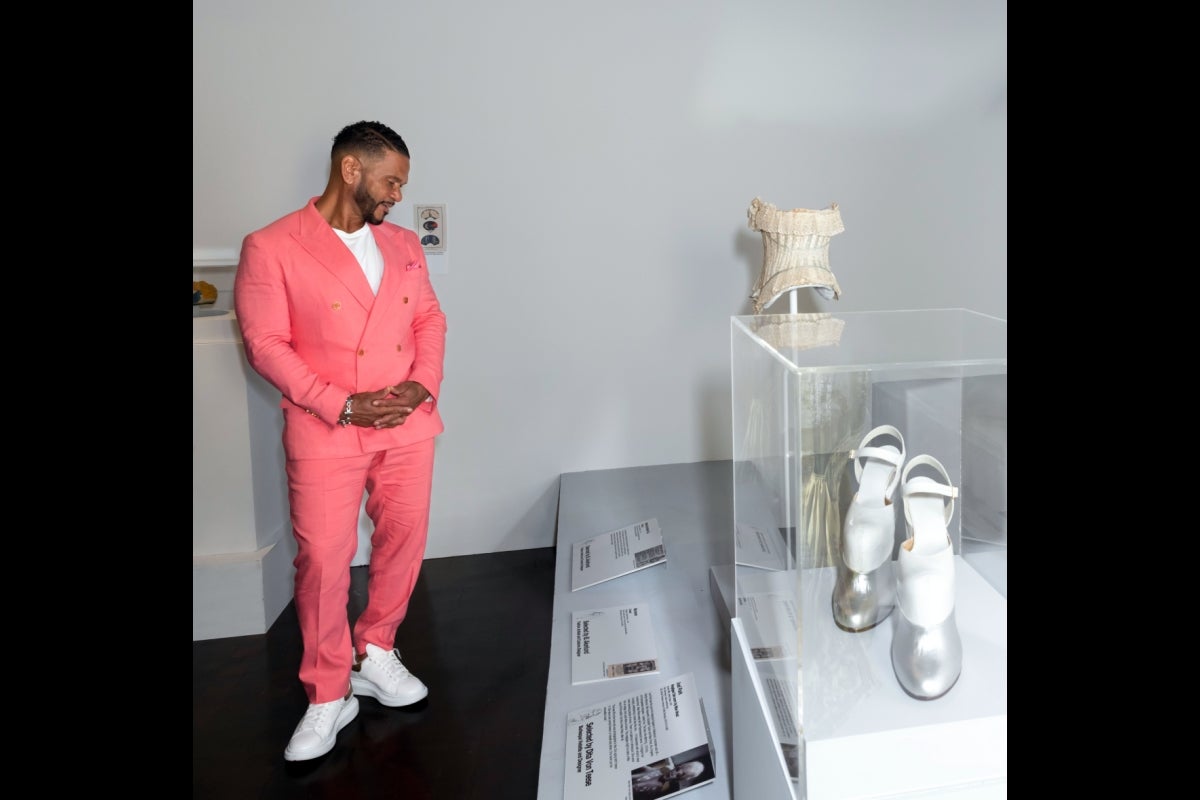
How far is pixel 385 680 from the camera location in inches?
93.3

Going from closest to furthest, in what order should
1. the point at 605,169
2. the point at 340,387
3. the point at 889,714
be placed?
the point at 889,714
the point at 340,387
the point at 605,169

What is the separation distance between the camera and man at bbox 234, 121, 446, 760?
7.01 feet

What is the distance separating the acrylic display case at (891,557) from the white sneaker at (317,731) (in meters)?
1.33

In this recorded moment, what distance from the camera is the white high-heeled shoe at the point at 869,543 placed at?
1127 millimetres

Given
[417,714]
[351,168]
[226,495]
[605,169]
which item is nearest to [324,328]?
[351,168]

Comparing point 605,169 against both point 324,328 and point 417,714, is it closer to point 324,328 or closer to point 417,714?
point 324,328

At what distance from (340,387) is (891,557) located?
5.23 ft

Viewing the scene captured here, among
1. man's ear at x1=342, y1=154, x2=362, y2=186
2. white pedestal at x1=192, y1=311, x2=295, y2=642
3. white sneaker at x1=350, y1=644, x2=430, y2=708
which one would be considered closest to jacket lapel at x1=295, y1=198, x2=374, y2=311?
man's ear at x1=342, y1=154, x2=362, y2=186

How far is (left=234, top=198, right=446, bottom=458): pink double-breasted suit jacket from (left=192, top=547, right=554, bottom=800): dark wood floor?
2.38 ft

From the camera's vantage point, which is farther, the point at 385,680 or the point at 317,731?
the point at 385,680

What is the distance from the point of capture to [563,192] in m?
3.33

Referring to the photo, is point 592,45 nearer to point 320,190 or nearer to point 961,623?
point 320,190

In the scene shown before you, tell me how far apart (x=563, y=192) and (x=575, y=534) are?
1361 mm

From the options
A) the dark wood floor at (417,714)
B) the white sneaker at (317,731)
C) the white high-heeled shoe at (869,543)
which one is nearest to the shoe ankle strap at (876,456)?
the white high-heeled shoe at (869,543)
